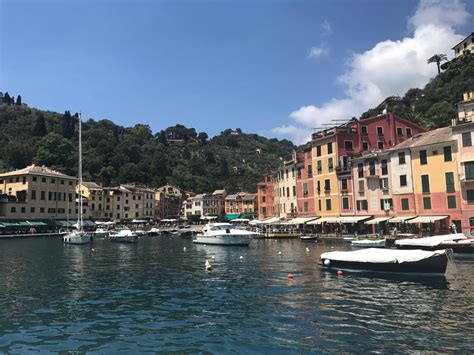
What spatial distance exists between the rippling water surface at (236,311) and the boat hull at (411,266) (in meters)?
0.66

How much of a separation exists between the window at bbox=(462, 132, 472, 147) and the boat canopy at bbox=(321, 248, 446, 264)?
27.6m

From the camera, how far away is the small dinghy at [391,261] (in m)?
26.0

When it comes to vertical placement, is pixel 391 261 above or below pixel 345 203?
below

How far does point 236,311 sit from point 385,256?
1440 centimetres

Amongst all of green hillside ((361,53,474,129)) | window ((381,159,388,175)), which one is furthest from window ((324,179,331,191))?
green hillside ((361,53,474,129))

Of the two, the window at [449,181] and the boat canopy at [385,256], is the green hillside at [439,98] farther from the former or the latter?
the boat canopy at [385,256]

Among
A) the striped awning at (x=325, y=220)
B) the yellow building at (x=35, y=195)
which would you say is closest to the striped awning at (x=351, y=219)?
the striped awning at (x=325, y=220)

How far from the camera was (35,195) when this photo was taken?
9400cm

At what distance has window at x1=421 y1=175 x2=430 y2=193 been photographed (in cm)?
5309

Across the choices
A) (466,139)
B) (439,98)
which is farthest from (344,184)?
(439,98)

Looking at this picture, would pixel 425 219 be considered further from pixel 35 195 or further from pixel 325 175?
pixel 35 195

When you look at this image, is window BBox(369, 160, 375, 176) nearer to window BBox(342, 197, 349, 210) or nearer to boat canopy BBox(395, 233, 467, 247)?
window BBox(342, 197, 349, 210)

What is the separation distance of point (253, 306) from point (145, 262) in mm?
22478

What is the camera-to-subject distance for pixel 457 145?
49281 millimetres
